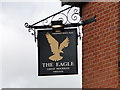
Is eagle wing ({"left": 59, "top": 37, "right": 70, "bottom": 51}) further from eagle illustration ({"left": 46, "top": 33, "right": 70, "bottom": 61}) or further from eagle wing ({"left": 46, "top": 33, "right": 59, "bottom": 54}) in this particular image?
eagle wing ({"left": 46, "top": 33, "right": 59, "bottom": 54})

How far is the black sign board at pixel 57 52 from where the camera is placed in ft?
34.2

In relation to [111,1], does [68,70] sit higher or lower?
lower

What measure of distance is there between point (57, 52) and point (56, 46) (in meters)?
0.12

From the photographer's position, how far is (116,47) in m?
10.0

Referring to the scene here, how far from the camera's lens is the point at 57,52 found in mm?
10562

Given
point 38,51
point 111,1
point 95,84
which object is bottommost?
point 95,84

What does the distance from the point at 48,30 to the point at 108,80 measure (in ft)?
5.28

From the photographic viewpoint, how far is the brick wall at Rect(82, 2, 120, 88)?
10.1 metres

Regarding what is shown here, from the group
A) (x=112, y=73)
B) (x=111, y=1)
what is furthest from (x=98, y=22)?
(x=112, y=73)

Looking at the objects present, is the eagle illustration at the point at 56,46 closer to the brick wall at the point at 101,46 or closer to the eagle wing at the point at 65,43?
the eagle wing at the point at 65,43

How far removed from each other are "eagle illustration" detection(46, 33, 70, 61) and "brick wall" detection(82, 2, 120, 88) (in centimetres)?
60

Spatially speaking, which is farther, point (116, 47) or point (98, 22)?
point (98, 22)

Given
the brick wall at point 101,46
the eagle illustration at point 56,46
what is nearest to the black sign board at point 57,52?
the eagle illustration at point 56,46

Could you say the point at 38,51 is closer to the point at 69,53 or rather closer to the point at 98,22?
the point at 69,53
